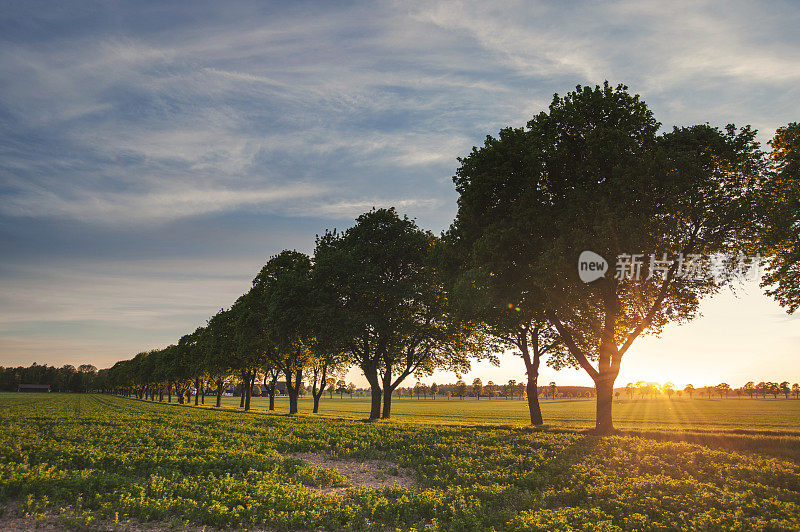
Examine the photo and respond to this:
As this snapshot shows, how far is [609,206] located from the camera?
2508cm

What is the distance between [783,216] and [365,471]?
83.9 feet

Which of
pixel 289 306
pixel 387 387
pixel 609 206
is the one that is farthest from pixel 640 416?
pixel 609 206

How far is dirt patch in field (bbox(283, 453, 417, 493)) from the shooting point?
1471cm

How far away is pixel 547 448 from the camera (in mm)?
21453

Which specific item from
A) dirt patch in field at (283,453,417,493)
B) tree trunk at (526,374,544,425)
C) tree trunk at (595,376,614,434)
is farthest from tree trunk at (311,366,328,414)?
dirt patch in field at (283,453,417,493)

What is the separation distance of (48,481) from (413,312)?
33.0 meters

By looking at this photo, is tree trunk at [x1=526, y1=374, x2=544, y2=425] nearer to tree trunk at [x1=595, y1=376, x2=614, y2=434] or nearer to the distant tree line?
the distant tree line

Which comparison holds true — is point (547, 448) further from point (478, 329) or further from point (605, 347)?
point (478, 329)

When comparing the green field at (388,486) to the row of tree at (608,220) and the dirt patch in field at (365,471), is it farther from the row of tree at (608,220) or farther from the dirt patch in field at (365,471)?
the row of tree at (608,220)

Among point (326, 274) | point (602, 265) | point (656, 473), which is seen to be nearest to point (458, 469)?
point (656, 473)

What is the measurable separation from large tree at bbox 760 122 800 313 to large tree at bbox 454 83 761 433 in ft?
3.61

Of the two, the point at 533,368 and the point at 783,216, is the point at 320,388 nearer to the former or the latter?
the point at 533,368

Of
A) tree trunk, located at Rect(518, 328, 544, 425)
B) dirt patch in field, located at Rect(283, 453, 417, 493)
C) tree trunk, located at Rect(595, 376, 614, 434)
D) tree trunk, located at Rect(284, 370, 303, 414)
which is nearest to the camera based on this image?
dirt patch in field, located at Rect(283, 453, 417, 493)

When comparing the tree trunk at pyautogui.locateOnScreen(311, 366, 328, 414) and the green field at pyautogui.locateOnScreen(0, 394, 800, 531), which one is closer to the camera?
the green field at pyautogui.locateOnScreen(0, 394, 800, 531)
